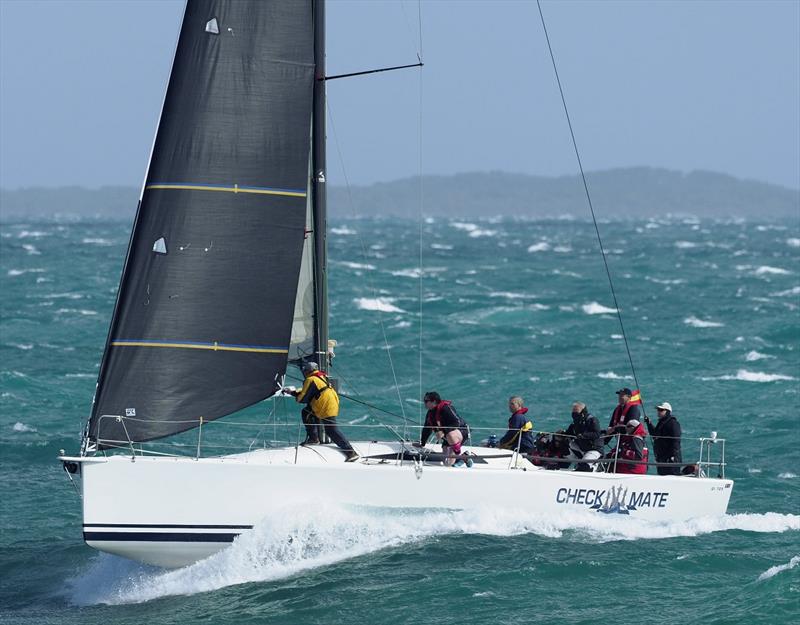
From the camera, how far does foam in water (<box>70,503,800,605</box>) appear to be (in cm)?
1563

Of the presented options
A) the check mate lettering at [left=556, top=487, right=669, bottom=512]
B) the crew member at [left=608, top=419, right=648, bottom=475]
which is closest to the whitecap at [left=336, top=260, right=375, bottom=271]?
the crew member at [left=608, top=419, right=648, bottom=475]

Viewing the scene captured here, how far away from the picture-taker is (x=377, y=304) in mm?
50188

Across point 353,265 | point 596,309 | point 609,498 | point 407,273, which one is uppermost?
point 353,265

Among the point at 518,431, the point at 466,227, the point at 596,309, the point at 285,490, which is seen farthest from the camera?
the point at 466,227

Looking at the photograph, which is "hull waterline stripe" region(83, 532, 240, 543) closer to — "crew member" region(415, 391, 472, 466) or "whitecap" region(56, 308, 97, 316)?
"crew member" region(415, 391, 472, 466)

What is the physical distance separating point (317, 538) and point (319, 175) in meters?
4.46

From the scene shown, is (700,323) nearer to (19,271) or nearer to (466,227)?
(19,271)

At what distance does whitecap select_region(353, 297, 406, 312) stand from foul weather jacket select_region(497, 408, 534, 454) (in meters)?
30.1

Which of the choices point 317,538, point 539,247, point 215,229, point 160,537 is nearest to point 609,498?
point 317,538

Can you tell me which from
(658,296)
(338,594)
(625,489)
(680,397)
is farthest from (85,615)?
(658,296)

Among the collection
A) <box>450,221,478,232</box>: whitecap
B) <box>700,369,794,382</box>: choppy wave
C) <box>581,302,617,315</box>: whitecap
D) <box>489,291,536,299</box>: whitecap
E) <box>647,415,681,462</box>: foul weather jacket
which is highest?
<box>450,221,478,232</box>: whitecap

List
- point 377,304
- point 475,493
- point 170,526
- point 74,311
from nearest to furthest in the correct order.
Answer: point 170,526 < point 475,493 < point 74,311 < point 377,304

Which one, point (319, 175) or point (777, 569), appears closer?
point (777, 569)

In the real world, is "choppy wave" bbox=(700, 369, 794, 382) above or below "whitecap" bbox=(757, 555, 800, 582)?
above
